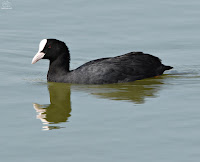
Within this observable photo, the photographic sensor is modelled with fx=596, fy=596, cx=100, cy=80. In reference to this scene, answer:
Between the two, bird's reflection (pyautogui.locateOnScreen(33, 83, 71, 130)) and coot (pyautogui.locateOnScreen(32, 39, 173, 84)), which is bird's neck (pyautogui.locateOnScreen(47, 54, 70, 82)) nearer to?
→ coot (pyautogui.locateOnScreen(32, 39, 173, 84))

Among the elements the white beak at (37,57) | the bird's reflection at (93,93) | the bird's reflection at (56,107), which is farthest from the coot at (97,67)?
the bird's reflection at (56,107)

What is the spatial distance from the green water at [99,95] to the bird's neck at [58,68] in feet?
0.65

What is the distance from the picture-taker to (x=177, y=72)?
14.6m

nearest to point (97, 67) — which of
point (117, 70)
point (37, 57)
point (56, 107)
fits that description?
point (117, 70)

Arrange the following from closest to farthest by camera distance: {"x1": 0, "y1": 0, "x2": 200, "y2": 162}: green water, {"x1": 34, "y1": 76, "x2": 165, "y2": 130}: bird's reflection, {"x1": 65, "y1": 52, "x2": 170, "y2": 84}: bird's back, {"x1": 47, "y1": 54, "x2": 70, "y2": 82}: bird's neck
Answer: {"x1": 0, "y1": 0, "x2": 200, "y2": 162}: green water
{"x1": 34, "y1": 76, "x2": 165, "y2": 130}: bird's reflection
{"x1": 65, "y1": 52, "x2": 170, "y2": 84}: bird's back
{"x1": 47, "y1": 54, "x2": 70, "y2": 82}: bird's neck

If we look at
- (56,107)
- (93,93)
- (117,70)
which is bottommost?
(56,107)

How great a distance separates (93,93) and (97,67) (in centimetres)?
121

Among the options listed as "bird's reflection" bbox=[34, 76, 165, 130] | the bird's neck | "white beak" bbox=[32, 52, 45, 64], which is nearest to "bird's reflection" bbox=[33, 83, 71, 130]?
"bird's reflection" bbox=[34, 76, 165, 130]

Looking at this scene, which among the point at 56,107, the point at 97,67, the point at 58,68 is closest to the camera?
the point at 56,107

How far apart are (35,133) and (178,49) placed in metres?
8.19

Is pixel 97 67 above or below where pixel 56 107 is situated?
above

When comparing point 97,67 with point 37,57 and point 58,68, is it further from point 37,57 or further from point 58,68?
point 37,57

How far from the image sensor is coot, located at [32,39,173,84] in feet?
43.5

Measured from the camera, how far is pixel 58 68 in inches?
540
